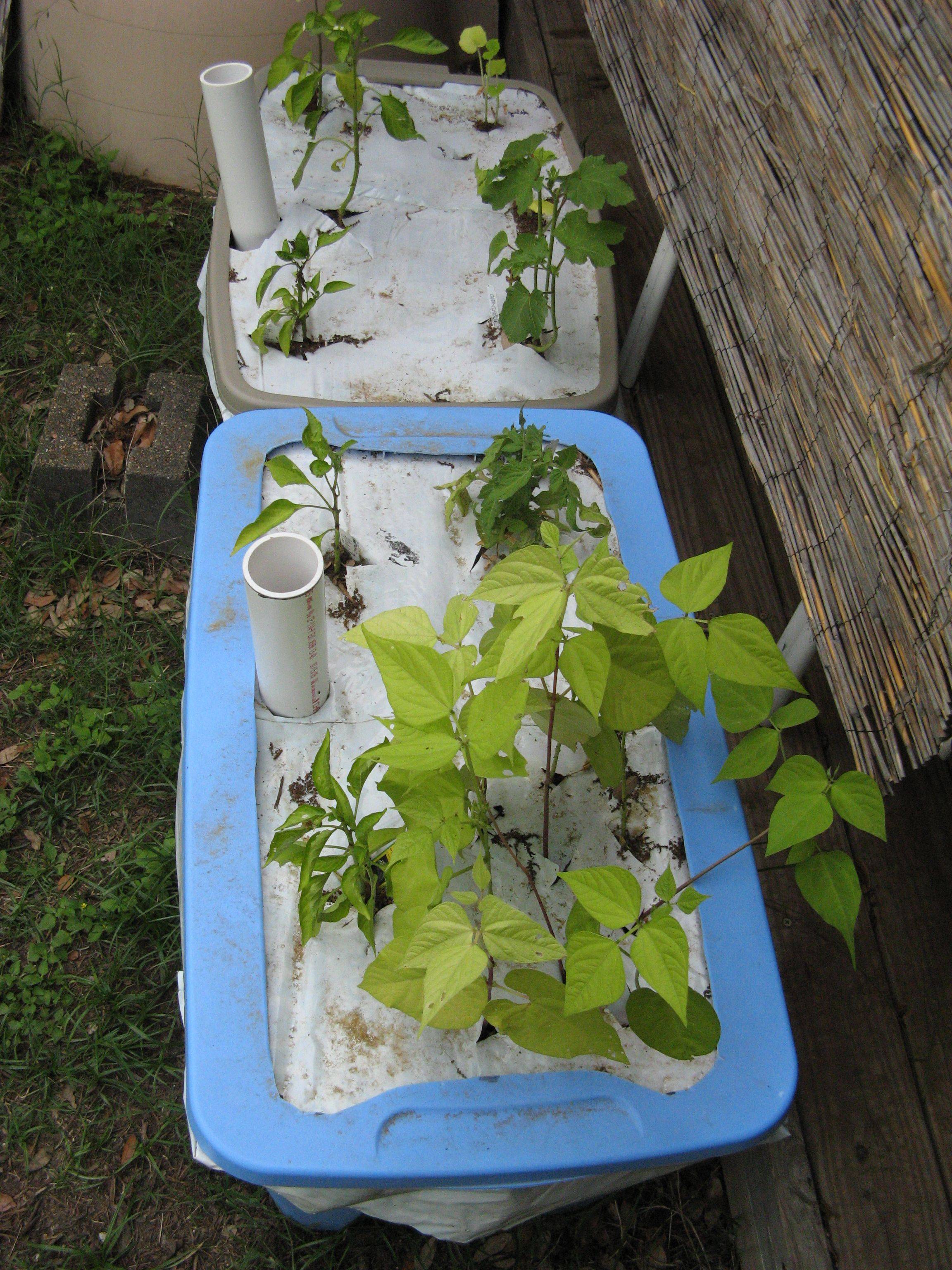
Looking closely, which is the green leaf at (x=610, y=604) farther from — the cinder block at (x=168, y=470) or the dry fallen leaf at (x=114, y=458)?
the dry fallen leaf at (x=114, y=458)

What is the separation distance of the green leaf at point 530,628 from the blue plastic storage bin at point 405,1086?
49 cm

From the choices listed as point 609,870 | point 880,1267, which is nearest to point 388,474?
point 609,870

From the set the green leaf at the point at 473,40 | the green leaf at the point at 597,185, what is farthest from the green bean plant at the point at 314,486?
the green leaf at the point at 473,40

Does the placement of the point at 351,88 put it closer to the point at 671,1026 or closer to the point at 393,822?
the point at 393,822

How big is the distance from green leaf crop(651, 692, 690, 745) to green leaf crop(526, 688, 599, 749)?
0.14 meters

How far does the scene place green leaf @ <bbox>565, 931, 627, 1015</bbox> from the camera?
2.80 ft

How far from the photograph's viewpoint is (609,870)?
90 centimetres

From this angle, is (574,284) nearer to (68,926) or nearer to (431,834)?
(431,834)

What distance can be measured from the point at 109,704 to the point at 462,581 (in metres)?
0.78

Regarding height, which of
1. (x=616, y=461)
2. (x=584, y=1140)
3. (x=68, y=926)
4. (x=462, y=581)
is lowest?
(x=68, y=926)

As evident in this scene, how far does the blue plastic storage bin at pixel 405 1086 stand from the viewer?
1.01 metres

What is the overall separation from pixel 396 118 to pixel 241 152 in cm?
33

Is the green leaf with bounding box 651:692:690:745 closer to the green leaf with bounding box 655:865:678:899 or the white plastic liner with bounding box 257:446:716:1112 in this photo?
the white plastic liner with bounding box 257:446:716:1112

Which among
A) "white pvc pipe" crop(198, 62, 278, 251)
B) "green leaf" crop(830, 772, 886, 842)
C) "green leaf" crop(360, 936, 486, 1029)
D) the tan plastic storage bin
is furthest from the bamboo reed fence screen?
the tan plastic storage bin
